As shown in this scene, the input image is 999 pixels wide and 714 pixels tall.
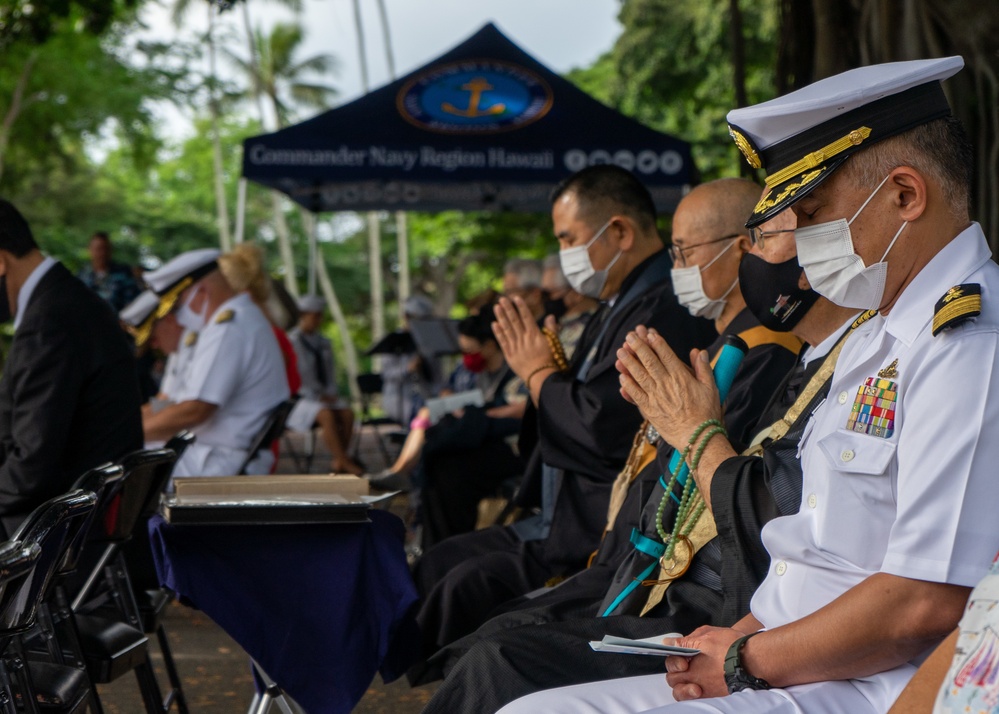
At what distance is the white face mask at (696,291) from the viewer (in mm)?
3729

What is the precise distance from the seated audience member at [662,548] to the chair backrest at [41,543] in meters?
0.96

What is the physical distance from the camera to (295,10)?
43.0m

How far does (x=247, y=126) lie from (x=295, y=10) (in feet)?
30.6

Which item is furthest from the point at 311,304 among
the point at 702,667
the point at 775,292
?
the point at 702,667

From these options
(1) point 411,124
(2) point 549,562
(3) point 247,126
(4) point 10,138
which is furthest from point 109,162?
(2) point 549,562

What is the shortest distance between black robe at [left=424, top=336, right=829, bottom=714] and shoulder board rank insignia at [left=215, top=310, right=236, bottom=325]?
3.55 meters

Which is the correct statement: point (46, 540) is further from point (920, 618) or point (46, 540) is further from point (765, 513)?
point (920, 618)

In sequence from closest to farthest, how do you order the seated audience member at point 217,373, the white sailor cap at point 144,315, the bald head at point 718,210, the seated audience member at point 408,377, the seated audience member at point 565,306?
1. the bald head at point 718,210
2. the seated audience member at point 217,373
3. the white sailor cap at point 144,315
4. the seated audience member at point 565,306
5. the seated audience member at point 408,377

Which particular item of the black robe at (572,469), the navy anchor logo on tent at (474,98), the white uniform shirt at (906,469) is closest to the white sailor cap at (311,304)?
the navy anchor logo on tent at (474,98)

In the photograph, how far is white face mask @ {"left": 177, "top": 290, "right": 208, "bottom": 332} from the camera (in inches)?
242

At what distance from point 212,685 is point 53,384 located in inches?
66.5

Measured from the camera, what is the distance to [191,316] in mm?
6184

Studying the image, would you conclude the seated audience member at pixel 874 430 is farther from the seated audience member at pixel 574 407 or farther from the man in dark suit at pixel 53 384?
the man in dark suit at pixel 53 384

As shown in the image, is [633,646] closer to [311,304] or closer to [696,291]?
[696,291]
